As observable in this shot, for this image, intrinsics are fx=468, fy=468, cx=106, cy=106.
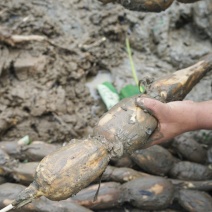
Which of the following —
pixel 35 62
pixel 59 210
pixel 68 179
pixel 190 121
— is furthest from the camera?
pixel 35 62

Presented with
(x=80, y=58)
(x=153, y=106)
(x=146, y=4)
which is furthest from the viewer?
(x=80, y=58)

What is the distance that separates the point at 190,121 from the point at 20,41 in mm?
1311

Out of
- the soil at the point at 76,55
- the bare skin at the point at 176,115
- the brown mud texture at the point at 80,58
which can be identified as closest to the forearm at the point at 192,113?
the bare skin at the point at 176,115

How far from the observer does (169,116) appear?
1.78 meters

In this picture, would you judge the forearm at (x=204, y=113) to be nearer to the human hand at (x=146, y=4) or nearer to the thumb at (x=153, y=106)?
the thumb at (x=153, y=106)

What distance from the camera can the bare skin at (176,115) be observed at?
1.76m

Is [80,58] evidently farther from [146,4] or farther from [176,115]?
[176,115]

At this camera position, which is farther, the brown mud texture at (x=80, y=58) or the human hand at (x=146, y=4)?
the brown mud texture at (x=80, y=58)

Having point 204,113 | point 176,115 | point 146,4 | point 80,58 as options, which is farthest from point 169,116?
point 80,58

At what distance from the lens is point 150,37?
3068mm

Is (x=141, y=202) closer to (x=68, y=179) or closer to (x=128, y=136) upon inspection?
(x=128, y=136)

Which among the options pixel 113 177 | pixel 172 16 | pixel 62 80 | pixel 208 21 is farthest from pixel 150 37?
pixel 113 177

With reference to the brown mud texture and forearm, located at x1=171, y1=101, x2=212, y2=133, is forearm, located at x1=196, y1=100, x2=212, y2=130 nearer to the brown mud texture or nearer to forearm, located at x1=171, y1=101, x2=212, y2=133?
forearm, located at x1=171, y1=101, x2=212, y2=133

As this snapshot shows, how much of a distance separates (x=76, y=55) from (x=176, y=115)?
1.23 m
